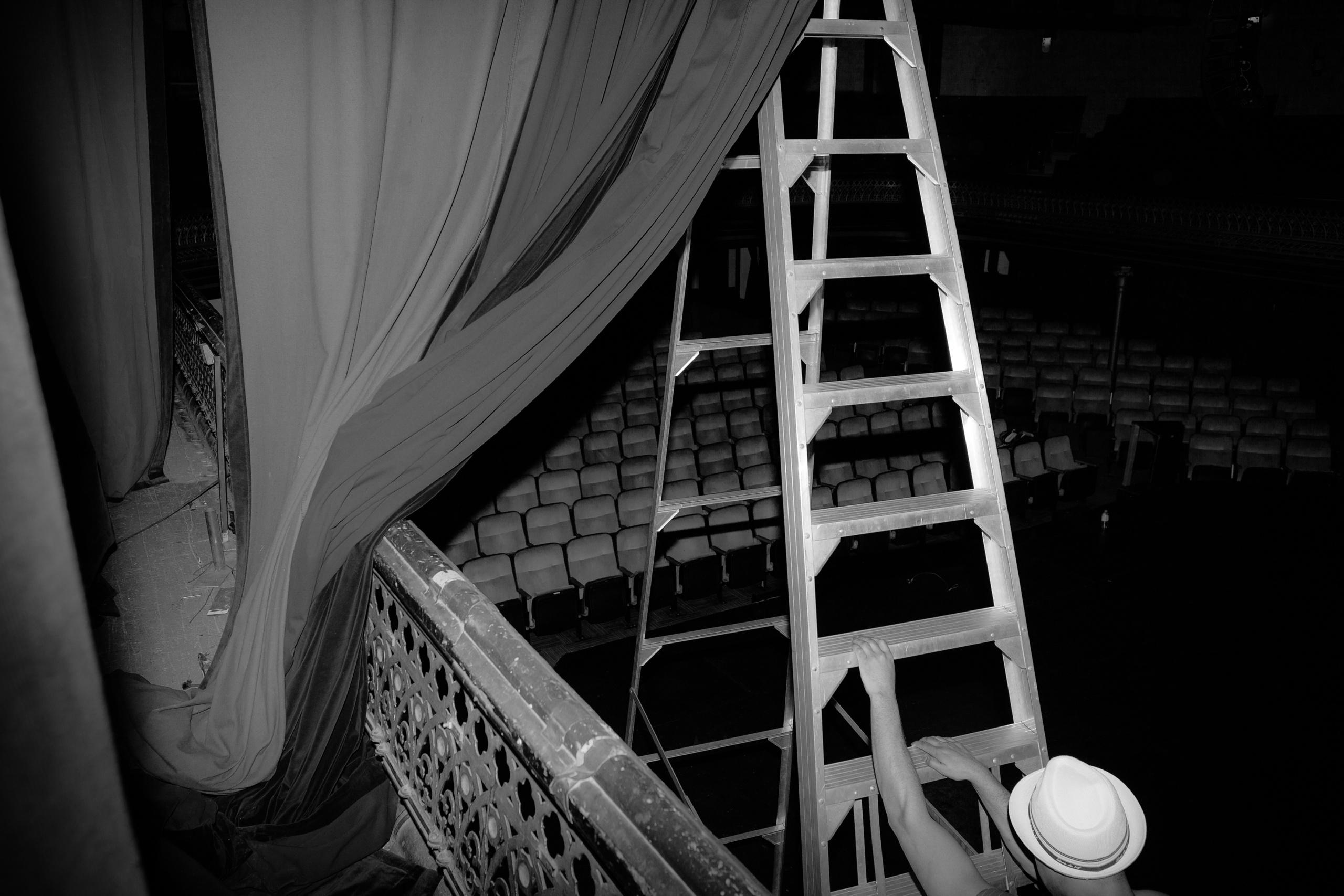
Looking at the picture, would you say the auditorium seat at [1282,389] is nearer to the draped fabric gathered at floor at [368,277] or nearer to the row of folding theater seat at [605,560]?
the row of folding theater seat at [605,560]

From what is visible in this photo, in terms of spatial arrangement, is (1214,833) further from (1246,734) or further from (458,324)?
(458,324)

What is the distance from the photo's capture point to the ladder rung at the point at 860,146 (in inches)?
98.3

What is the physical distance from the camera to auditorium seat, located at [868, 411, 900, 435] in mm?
9945

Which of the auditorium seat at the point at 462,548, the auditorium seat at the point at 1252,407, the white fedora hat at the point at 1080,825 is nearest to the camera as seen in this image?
the white fedora hat at the point at 1080,825

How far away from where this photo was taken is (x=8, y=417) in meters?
0.56

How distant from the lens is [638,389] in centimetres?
1109

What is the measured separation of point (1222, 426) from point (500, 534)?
348 inches

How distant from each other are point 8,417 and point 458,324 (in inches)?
65.5

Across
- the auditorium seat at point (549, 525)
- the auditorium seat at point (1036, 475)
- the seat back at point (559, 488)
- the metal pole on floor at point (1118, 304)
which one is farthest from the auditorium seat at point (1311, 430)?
the auditorium seat at point (549, 525)

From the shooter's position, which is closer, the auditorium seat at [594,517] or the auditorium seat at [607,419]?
the auditorium seat at [594,517]

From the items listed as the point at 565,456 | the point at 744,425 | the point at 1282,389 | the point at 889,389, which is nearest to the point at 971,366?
the point at 889,389

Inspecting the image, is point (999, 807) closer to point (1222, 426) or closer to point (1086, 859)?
point (1086, 859)

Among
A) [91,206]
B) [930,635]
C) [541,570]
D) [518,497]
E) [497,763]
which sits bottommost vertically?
[541,570]

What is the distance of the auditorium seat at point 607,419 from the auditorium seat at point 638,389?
1.43 ft
